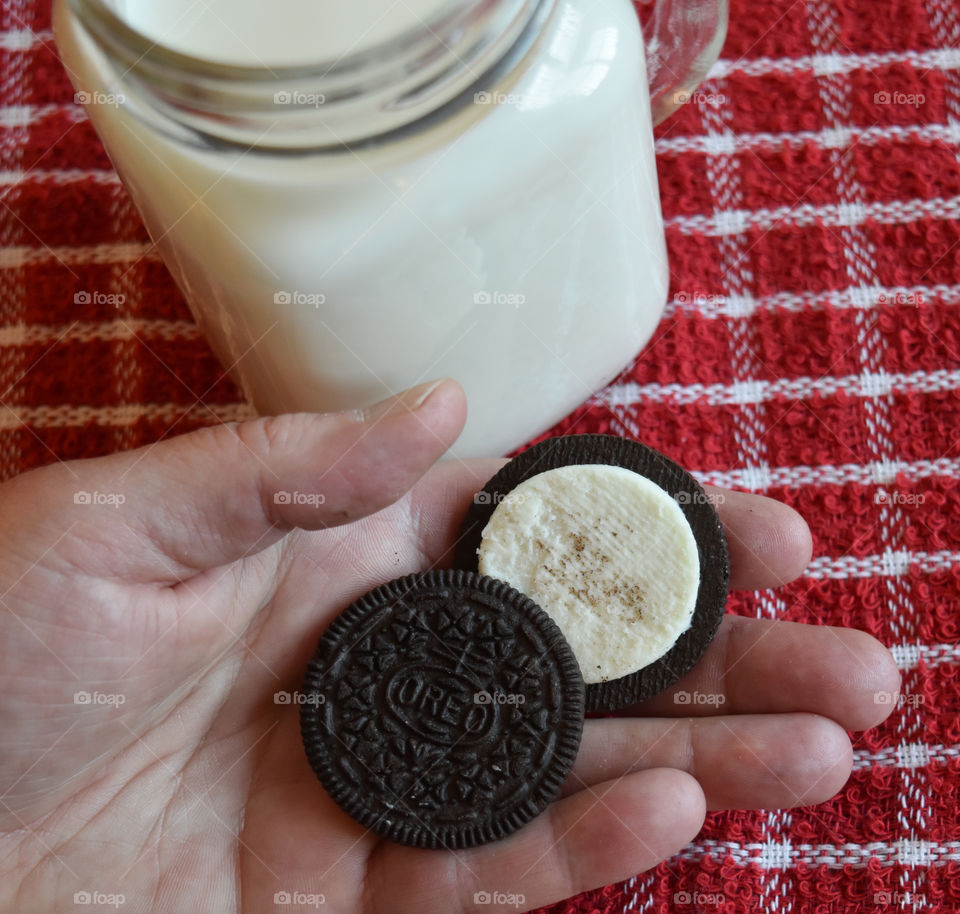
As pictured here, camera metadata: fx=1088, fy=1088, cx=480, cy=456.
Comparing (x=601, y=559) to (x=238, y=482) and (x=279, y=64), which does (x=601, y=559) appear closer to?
(x=238, y=482)

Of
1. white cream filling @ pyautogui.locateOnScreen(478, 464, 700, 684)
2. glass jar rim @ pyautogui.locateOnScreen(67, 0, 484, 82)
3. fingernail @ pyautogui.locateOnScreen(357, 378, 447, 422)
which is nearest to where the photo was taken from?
glass jar rim @ pyautogui.locateOnScreen(67, 0, 484, 82)

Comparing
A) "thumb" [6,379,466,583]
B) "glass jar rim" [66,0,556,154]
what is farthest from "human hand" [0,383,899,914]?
"glass jar rim" [66,0,556,154]

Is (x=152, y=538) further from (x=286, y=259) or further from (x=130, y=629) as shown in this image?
(x=286, y=259)

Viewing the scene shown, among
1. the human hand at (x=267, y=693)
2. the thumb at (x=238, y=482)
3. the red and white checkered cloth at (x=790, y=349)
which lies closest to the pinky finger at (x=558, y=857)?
the human hand at (x=267, y=693)

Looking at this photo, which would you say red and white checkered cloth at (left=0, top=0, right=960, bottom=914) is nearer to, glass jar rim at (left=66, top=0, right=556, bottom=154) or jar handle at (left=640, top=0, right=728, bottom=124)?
jar handle at (left=640, top=0, right=728, bottom=124)

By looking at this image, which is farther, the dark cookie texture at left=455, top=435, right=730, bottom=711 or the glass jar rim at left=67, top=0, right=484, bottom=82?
the dark cookie texture at left=455, top=435, right=730, bottom=711

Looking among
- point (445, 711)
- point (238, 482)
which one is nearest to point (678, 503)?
point (445, 711)
